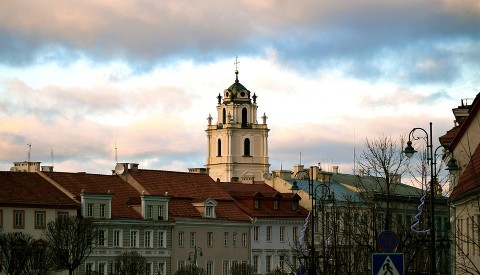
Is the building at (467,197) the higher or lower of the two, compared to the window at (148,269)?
higher

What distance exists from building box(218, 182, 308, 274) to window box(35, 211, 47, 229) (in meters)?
26.5

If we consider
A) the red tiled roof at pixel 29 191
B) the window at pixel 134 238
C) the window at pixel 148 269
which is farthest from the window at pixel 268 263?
the red tiled roof at pixel 29 191

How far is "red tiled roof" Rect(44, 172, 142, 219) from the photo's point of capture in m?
108

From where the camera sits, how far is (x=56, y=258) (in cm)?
9012

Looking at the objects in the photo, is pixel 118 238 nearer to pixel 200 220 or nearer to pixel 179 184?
pixel 200 220

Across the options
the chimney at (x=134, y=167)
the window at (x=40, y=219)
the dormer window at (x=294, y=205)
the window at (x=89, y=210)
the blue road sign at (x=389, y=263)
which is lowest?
the blue road sign at (x=389, y=263)

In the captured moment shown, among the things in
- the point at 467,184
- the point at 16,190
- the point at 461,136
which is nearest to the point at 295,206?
the point at 16,190

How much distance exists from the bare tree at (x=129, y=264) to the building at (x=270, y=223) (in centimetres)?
Answer: 2164

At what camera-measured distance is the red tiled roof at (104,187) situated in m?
108

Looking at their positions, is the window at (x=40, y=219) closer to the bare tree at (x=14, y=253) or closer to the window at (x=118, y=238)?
the window at (x=118, y=238)

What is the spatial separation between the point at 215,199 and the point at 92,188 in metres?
15.3

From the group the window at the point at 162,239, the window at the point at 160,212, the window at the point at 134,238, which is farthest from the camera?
the window at the point at 160,212

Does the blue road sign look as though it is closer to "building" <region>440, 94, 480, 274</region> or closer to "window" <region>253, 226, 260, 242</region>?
"building" <region>440, 94, 480, 274</region>

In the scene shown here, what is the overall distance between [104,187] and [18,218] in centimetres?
1311
